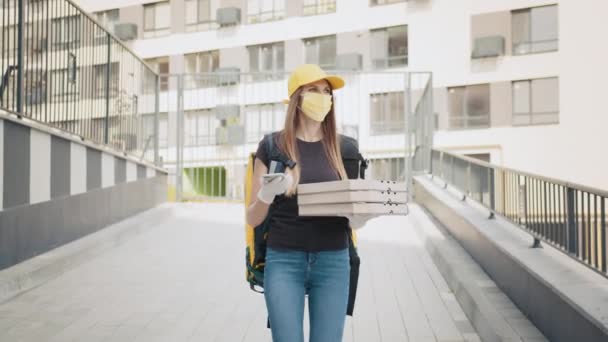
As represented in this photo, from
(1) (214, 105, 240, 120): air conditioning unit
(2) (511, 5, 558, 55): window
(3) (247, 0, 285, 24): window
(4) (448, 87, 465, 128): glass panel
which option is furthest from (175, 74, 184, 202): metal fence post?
(3) (247, 0, 285, 24): window

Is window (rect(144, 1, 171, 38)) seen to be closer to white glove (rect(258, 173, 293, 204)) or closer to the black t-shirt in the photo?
the black t-shirt

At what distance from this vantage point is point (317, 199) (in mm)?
2883

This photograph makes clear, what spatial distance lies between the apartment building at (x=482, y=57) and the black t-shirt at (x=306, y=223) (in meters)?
22.0

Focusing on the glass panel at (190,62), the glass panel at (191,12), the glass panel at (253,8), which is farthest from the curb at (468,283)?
the glass panel at (191,12)

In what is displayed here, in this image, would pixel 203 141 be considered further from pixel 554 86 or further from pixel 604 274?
pixel 554 86

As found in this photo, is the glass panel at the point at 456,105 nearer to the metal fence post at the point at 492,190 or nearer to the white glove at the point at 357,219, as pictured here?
the metal fence post at the point at 492,190

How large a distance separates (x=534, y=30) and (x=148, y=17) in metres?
18.3

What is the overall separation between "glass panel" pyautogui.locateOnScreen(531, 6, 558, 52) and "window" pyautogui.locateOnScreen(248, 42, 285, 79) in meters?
10.5

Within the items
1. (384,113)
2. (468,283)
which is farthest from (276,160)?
(384,113)

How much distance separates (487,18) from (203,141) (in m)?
17.0

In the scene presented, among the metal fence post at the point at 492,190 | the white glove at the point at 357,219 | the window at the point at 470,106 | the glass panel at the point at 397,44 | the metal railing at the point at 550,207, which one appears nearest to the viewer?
the white glove at the point at 357,219

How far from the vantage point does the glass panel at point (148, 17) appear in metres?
35.4

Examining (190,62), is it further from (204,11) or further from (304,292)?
(304,292)

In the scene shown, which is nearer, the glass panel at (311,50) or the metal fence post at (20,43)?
the metal fence post at (20,43)
